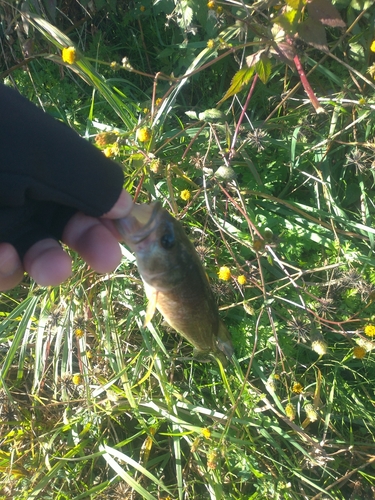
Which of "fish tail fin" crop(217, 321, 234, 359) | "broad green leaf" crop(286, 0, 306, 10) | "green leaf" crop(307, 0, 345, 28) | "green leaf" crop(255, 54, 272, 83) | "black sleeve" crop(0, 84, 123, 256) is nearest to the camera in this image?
"black sleeve" crop(0, 84, 123, 256)

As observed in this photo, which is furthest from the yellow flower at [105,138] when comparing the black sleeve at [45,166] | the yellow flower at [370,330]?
the yellow flower at [370,330]

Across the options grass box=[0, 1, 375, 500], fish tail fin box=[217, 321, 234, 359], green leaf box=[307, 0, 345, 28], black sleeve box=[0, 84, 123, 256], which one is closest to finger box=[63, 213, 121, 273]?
black sleeve box=[0, 84, 123, 256]

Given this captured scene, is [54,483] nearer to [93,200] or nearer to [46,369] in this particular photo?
[46,369]

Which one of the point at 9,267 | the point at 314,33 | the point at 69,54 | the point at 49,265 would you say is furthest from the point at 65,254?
the point at 314,33

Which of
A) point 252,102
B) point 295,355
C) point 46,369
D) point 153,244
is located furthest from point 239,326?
point 252,102

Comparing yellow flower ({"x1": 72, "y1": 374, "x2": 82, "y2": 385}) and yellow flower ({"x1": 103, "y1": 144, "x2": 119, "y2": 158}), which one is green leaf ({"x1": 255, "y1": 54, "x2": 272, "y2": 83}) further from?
yellow flower ({"x1": 72, "y1": 374, "x2": 82, "y2": 385})
